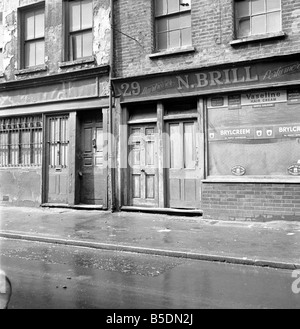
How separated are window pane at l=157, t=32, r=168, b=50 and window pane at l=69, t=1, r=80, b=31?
298cm

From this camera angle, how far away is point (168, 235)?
7.75 metres

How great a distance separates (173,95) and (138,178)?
2.65m

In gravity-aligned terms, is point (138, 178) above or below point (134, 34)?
below

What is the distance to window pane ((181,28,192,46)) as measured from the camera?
1026cm

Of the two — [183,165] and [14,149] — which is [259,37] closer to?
[183,165]

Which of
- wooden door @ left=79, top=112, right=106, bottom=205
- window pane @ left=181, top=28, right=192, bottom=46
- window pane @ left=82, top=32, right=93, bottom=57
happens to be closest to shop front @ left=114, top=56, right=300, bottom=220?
wooden door @ left=79, top=112, right=106, bottom=205

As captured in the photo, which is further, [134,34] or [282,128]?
[134,34]

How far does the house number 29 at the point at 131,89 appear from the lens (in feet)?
35.0

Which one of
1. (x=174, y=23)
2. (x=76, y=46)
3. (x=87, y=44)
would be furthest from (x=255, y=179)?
(x=76, y=46)

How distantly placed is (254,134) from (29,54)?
8.38 m

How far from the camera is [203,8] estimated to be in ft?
32.4

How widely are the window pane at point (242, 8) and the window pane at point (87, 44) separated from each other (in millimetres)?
4664

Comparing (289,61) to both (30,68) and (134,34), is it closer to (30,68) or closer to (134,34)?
(134,34)
